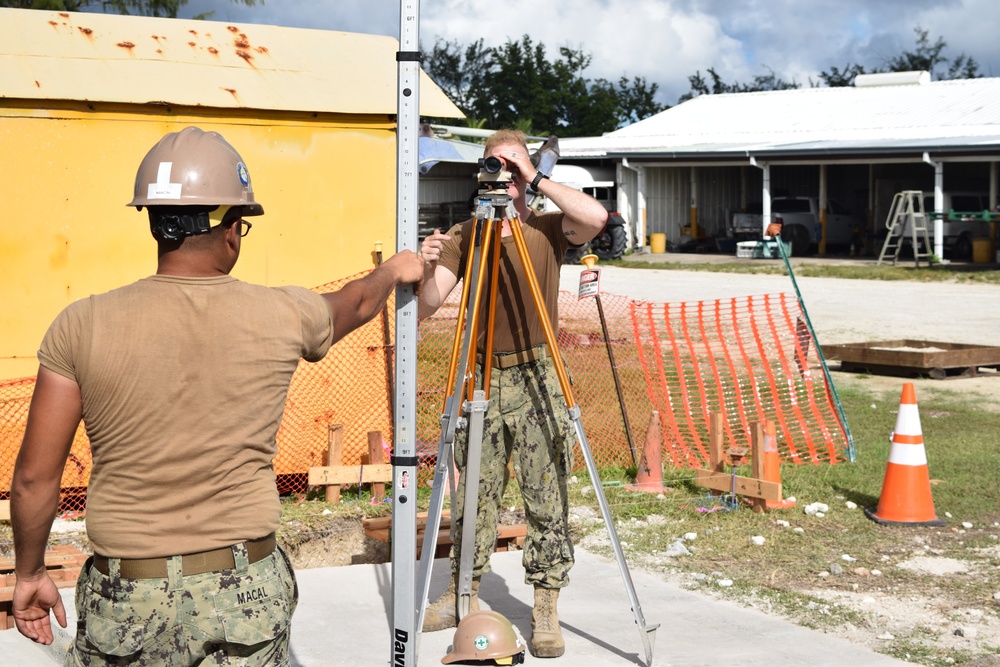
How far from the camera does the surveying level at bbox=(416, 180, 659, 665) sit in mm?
4391

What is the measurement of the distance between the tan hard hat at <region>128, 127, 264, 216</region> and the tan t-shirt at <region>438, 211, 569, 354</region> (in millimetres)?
2122

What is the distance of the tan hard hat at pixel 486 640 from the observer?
4630 mm

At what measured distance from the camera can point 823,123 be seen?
40.2 m

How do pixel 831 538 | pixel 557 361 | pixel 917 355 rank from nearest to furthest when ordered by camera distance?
pixel 557 361
pixel 831 538
pixel 917 355

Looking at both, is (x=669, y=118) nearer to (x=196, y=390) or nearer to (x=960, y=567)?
(x=960, y=567)

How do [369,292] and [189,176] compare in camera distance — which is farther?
[369,292]

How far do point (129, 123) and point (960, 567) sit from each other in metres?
5.77

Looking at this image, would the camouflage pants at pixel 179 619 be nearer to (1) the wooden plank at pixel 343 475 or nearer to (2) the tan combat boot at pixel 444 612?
(2) the tan combat boot at pixel 444 612

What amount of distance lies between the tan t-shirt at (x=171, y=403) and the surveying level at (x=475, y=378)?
1676 mm

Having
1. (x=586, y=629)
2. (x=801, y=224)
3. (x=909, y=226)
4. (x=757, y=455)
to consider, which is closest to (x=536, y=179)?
(x=586, y=629)

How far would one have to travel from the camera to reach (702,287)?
82.4 feet

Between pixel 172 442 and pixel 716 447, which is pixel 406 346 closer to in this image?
pixel 172 442

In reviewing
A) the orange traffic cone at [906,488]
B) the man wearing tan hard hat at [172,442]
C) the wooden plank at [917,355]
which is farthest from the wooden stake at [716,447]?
the wooden plank at [917,355]

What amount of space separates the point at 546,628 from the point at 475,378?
3.69 ft
